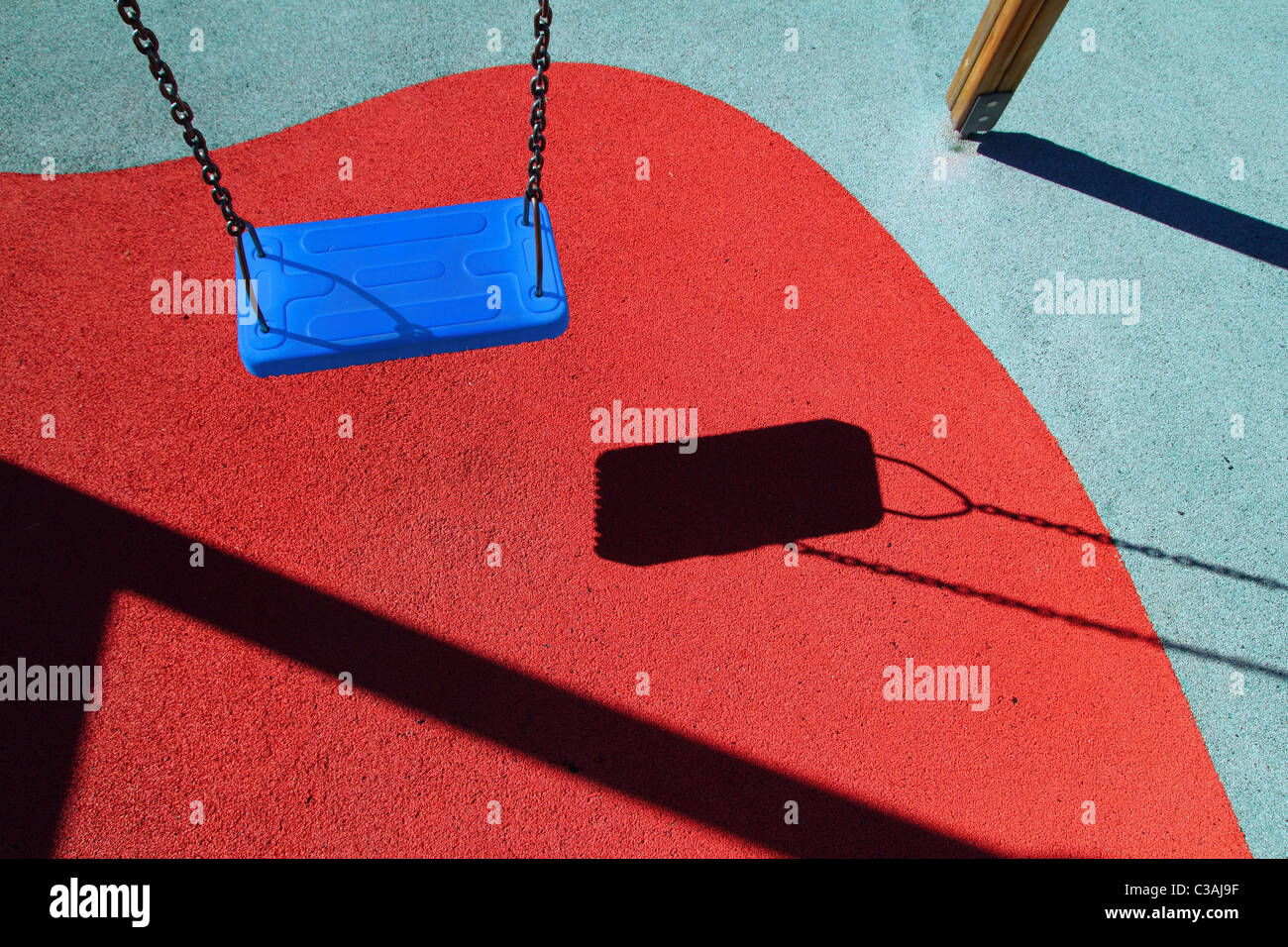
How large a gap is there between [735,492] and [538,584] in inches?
47.2

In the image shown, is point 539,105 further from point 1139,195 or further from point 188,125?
point 1139,195

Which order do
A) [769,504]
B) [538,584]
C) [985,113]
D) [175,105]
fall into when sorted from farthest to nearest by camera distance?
1. [985,113]
2. [769,504]
3. [538,584]
4. [175,105]

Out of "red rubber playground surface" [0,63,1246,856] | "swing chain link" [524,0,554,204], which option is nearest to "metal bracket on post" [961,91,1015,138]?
"red rubber playground surface" [0,63,1246,856]

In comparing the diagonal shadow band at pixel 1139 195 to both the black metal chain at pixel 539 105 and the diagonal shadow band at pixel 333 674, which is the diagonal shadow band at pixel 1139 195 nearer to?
the black metal chain at pixel 539 105

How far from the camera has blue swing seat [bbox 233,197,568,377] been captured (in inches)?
121

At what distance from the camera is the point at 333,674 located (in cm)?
391

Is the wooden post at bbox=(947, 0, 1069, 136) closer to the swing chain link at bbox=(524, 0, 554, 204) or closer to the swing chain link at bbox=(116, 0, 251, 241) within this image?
the swing chain link at bbox=(524, 0, 554, 204)

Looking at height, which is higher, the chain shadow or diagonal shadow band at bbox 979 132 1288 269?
diagonal shadow band at bbox 979 132 1288 269

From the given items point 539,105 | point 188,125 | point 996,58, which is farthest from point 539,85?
point 996,58

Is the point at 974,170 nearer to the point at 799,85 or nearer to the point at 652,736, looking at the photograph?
the point at 799,85

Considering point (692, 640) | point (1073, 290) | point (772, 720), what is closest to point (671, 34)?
point (1073, 290)

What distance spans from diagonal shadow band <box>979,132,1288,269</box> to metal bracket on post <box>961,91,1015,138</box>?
0.41 ft

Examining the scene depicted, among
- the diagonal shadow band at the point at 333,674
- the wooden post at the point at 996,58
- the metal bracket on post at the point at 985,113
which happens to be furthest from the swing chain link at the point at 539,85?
the metal bracket on post at the point at 985,113

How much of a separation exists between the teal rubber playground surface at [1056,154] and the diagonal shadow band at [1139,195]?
0.02 m
